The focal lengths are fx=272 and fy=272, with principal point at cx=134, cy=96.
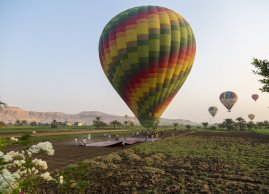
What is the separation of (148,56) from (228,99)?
67.5 m

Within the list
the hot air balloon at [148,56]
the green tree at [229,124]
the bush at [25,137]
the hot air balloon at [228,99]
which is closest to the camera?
the bush at [25,137]

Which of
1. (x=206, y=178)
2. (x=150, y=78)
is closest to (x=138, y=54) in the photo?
(x=150, y=78)

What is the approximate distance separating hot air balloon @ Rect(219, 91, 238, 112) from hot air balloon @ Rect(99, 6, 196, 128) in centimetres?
6091

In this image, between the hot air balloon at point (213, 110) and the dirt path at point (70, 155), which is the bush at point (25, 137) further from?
the hot air balloon at point (213, 110)

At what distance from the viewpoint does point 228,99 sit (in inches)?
3826

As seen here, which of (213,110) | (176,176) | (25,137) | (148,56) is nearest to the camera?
(25,137)

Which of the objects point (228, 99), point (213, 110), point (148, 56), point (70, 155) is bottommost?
point (70, 155)

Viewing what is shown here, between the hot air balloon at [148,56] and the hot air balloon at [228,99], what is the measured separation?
200ft

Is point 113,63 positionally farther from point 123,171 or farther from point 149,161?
point 123,171

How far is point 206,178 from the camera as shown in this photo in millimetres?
18750

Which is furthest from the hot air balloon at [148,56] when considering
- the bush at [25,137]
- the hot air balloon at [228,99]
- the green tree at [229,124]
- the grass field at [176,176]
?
the green tree at [229,124]

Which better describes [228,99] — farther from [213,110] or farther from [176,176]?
[176,176]

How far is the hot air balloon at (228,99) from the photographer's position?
9681 cm

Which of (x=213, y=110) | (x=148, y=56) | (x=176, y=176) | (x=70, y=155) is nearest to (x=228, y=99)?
(x=213, y=110)
